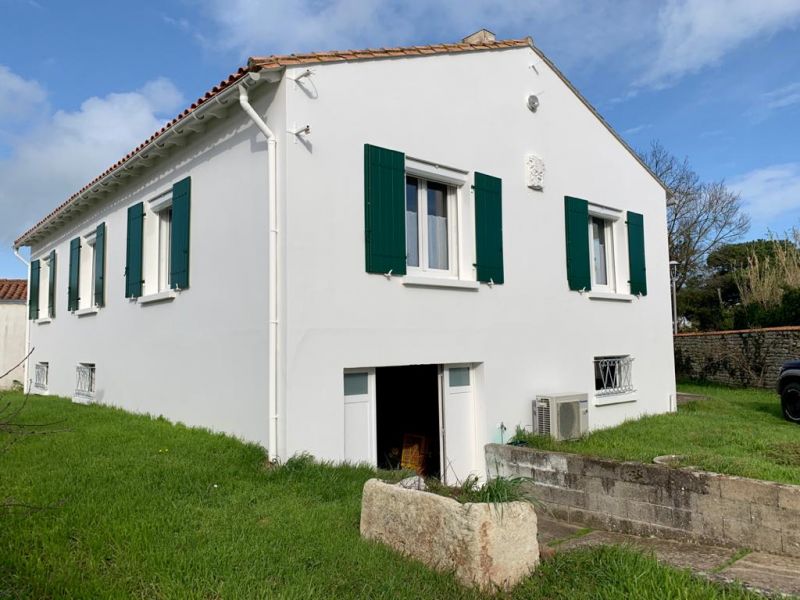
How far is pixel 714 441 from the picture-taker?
812cm

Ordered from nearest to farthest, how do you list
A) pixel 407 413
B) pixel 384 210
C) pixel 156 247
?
pixel 384 210
pixel 156 247
pixel 407 413

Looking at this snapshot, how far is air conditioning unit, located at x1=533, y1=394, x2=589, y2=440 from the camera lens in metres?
8.66

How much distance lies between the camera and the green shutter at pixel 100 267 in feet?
35.2

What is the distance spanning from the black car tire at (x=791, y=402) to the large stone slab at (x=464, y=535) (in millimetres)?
8327

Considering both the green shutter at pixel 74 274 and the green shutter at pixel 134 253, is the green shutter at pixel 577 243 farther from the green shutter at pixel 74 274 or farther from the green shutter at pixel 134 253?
the green shutter at pixel 74 274

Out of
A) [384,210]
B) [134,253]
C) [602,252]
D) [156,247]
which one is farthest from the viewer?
[602,252]

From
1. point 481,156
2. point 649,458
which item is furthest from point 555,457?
point 481,156

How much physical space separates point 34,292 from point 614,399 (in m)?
13.7

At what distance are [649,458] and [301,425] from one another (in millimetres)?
3959

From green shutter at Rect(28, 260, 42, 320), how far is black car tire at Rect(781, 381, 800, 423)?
16.0m

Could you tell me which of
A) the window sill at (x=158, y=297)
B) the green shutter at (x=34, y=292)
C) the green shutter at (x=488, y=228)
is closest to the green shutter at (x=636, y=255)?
the green shutter at (x=488, y=228)

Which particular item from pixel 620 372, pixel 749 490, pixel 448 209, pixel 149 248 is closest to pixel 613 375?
pixel 620 372

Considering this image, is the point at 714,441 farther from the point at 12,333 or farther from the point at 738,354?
the point at 12,333

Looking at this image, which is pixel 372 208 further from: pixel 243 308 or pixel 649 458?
pixel 649 458
